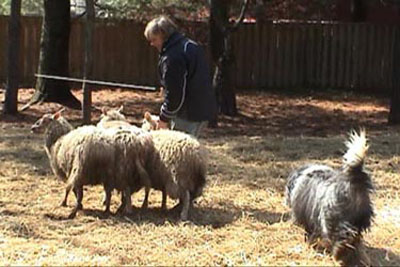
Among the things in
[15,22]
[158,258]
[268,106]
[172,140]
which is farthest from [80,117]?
[158,258]

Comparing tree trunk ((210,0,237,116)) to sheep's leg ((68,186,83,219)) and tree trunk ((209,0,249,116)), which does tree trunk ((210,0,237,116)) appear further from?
sheep's leg ((68,186,83,219))

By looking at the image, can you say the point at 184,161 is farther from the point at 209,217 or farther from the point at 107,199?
the point at 107,199

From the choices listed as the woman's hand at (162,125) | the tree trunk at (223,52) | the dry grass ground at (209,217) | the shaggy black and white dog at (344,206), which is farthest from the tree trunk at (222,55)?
the shaggy black and white dog at (344,206)

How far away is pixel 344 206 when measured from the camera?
5727mm

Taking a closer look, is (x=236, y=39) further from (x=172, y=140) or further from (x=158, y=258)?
(x=158, y=258)

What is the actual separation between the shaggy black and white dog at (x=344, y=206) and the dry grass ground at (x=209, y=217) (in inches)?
9.7

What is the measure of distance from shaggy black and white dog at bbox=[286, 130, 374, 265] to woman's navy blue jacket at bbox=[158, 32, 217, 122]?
1.95 m

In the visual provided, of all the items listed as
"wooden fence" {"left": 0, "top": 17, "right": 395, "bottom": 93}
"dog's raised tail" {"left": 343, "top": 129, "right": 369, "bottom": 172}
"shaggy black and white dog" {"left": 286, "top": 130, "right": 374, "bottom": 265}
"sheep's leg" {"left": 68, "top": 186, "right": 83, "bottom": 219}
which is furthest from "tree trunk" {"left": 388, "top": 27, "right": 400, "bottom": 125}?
"dog's raised tail" {"left": 343, "top": 129, "right": 369, "bottom": 172}

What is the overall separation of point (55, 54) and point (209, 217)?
10.7m

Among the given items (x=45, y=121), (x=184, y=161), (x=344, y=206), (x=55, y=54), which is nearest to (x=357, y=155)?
(x=344, y=206)

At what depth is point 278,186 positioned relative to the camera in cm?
893

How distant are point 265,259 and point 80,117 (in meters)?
10.1

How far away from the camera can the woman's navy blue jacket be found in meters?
7.53

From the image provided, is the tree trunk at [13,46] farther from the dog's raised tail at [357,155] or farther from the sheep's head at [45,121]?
the dog's raised tail at [357,155]
